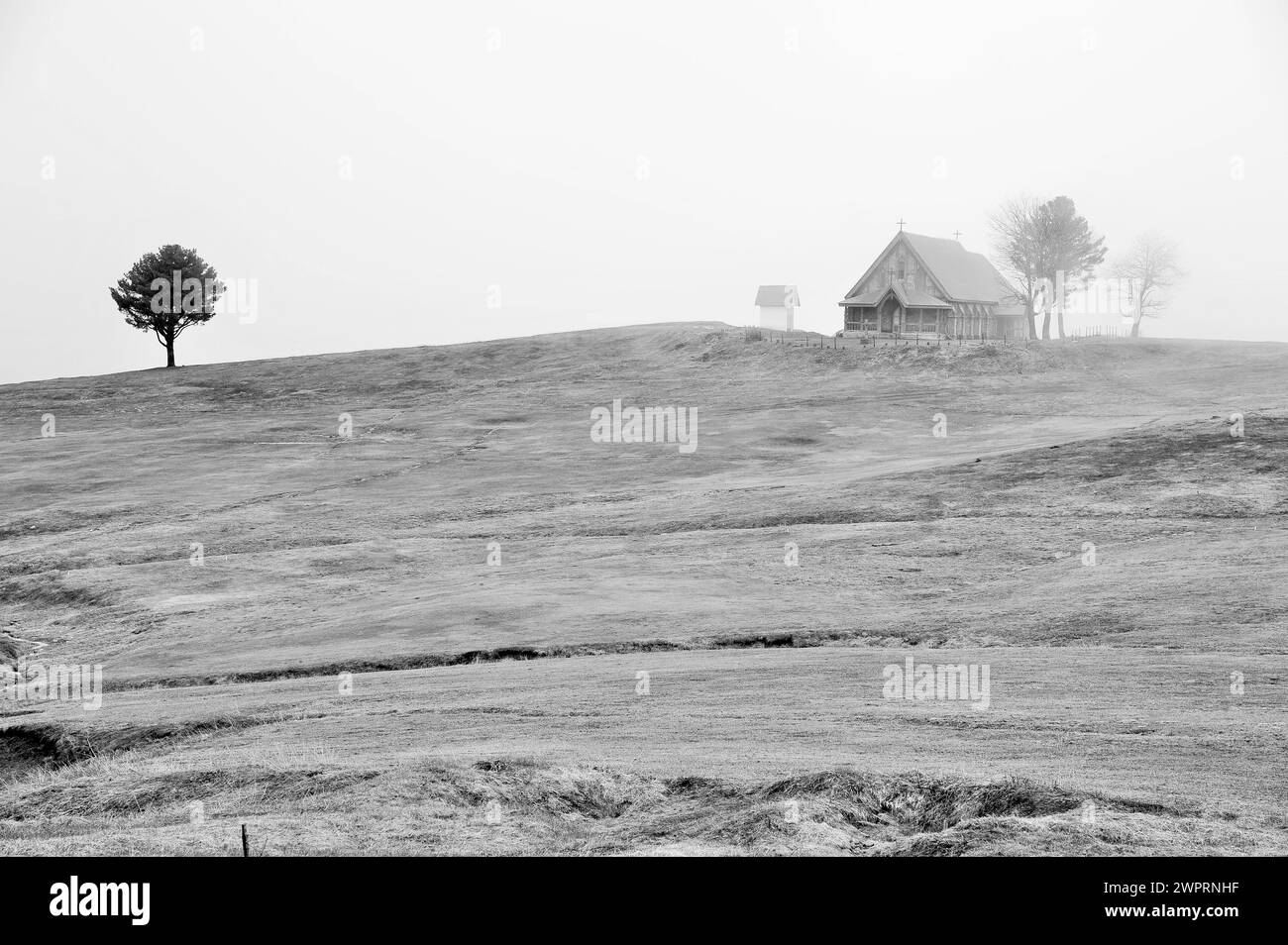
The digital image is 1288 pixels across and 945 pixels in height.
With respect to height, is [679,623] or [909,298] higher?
[909,298]

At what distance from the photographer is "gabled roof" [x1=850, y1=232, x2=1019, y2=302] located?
12800cm

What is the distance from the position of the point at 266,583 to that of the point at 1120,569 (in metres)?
35.4

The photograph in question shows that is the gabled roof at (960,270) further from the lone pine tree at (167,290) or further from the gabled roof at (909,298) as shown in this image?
the lone pine tree at (167,290)

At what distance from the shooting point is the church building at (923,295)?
127 meters

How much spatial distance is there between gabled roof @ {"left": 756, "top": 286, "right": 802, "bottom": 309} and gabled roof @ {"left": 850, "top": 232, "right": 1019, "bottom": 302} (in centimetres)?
2585

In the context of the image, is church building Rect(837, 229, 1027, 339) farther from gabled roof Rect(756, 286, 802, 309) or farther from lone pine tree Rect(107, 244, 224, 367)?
lone pine tree Rect(107, 244, 224, 367)

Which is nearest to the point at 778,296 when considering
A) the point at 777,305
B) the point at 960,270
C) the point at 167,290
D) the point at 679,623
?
the point at 777,305

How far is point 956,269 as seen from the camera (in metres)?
132

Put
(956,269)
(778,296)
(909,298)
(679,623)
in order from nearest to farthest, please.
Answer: (679,623) < (909,298) < (956,269) < (778,296)

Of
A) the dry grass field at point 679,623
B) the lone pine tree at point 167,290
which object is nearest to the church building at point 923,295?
the dry grass field at point 679,623

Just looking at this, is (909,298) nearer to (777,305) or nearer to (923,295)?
(923,295)

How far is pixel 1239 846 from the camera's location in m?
16.4

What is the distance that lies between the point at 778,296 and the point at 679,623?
128554mm

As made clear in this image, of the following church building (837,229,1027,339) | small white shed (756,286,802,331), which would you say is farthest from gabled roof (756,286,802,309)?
church building (837,229,1027,339)
